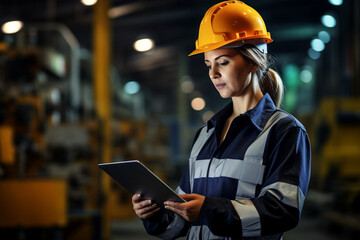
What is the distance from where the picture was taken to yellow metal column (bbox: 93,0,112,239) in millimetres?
8383

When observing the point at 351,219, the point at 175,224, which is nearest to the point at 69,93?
the point at 351,219

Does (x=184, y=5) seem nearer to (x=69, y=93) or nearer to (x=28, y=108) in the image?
(x=69, y=93)

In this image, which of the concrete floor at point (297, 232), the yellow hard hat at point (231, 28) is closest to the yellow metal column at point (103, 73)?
the concrete floor at point (297, 232)

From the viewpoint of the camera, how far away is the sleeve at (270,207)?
5.59 ft

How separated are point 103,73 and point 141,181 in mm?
7015

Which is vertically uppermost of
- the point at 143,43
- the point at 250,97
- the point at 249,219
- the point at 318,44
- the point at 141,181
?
the point at 318,44

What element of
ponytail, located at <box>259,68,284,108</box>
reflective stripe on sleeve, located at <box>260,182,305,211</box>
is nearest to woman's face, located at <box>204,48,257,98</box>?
ponytail, located at <box>259,68,284,108</box>

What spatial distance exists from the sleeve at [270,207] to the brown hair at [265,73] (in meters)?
0.35

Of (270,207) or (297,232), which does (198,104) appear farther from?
(270,207)

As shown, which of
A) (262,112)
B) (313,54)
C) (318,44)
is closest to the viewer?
(262,112)

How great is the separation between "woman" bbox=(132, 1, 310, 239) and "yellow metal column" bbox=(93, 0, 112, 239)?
6312mm

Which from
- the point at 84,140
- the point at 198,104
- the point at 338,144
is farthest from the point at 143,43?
the point at 198,104

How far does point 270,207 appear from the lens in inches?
67.3

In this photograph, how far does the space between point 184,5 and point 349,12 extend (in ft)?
29.6
